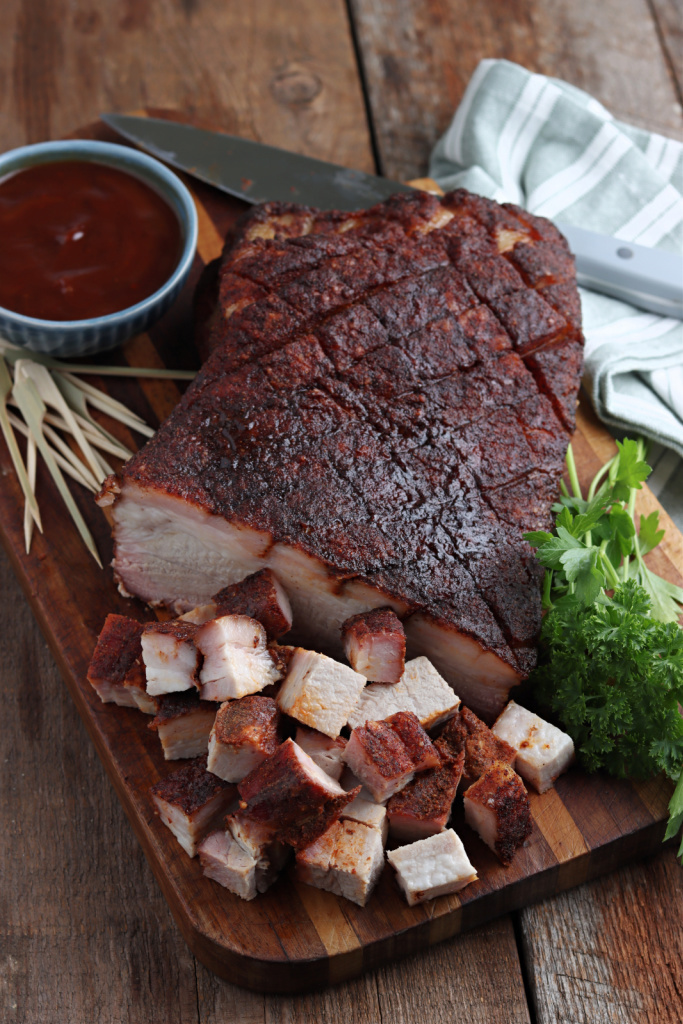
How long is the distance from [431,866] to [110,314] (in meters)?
2.26

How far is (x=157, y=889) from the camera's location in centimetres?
297

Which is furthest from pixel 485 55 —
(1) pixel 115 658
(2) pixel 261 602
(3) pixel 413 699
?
(1) pixel 115 658

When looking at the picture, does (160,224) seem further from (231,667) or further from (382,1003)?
(382,1003)

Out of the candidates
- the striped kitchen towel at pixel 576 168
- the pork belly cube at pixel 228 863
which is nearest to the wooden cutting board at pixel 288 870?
the pork belly cube at pixel 228 863

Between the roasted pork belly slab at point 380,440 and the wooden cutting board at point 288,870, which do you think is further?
the roasted pork belly slab at point 380,440

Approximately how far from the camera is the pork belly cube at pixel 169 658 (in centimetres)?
278

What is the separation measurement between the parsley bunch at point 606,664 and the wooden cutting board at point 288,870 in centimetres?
15

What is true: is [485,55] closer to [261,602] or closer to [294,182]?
[294,182]

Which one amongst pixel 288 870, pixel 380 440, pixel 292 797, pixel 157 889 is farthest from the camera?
pixel 380 440

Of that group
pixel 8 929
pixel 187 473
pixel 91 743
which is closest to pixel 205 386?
pixel 187 473

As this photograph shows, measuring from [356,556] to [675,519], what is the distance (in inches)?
62.7

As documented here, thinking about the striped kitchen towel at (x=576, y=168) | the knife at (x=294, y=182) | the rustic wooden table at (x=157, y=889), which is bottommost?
the rustic wooden table at (x=157, y=889)

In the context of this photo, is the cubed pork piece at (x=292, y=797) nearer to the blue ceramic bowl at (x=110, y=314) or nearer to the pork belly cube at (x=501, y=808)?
the pork belly cube at (x=501, y=808)

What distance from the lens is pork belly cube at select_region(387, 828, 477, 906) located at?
2604mm
